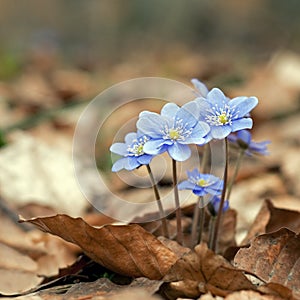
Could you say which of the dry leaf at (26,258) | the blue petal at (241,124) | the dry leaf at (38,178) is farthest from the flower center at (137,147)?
the dry leaf at (38,178)

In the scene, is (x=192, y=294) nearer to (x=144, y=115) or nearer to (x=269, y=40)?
(x=144, y=115)

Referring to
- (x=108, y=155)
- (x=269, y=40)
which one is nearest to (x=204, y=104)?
(x=108, y=155)

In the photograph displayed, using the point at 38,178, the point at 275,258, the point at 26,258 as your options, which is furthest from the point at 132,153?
the point at 38,178

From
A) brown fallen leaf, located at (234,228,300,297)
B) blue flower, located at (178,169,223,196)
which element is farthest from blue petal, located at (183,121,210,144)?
brown fallen leaf, located at (234,228,300,297)

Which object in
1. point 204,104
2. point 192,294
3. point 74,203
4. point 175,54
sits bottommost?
point 192,294

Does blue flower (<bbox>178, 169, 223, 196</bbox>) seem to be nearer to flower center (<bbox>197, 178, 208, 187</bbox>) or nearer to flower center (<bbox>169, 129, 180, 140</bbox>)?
flower center (<bbox>197, 178, 208, 187</bbox>)

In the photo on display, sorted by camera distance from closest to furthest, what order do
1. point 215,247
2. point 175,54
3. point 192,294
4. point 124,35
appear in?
1. point 192,294
2. point 215,247
3. point 175,54
4. point 124,35
